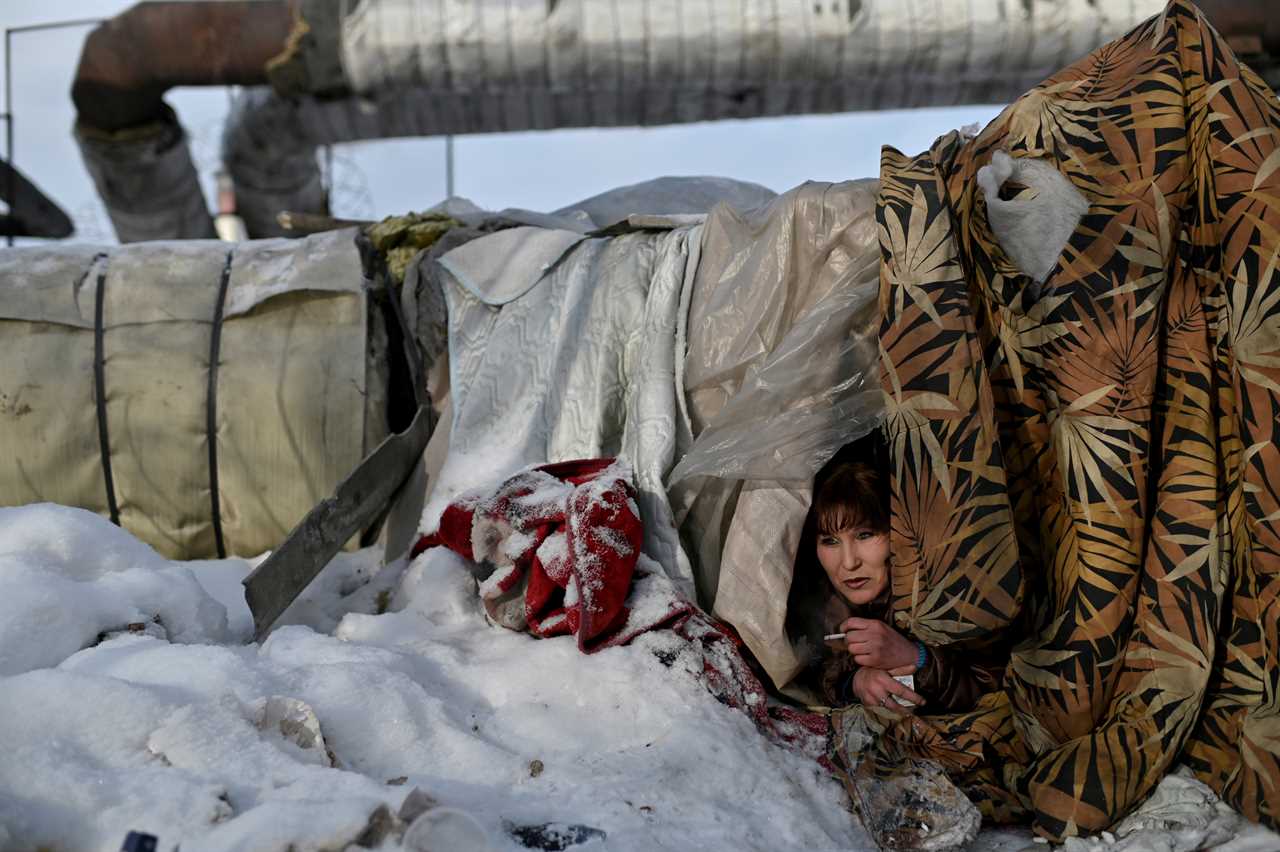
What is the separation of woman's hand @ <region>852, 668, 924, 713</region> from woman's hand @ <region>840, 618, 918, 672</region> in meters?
0.02

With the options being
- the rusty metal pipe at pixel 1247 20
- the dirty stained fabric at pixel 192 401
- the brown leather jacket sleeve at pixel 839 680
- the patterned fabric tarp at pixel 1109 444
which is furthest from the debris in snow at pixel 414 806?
the rusty metal pipe at pixel 1247 20

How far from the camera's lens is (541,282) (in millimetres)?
2438

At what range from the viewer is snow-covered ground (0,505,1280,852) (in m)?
1.10

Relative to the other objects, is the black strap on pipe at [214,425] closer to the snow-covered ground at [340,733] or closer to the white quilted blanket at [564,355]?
the white quilted blanket at [564,355]

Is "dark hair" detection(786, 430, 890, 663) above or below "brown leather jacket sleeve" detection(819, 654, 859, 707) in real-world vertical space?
above

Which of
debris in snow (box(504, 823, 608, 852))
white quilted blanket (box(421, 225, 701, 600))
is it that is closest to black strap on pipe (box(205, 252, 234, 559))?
white quilted blanket (box(421, 225, 701, 600))

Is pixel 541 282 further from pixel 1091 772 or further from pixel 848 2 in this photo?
pixel 848 2

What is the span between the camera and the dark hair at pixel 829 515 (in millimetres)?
1785

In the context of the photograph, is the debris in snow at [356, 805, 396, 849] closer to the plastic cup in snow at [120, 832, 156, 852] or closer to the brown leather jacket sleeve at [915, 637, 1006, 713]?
the plastic cup in snow at [120, 832, 156, 852]

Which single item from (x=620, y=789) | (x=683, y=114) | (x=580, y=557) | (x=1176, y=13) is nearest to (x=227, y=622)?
(x=580, y=557)

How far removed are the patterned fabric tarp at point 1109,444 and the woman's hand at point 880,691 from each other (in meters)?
0.07

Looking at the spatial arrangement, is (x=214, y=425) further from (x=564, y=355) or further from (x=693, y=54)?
(x=693, y=54)

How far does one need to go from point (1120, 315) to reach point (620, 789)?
986 millimetres

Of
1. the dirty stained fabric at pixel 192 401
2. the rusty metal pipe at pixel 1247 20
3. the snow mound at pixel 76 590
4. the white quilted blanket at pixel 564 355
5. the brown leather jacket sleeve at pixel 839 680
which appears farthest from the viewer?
the rusty metal pipe at pixel 1247 20
